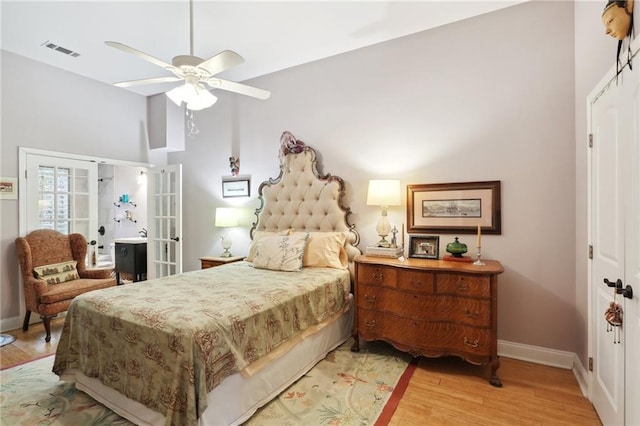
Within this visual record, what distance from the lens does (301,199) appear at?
3.74m

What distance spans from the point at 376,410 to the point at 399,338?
72cm

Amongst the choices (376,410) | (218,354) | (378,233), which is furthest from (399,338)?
(218,354)

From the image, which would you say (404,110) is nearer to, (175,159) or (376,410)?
(376,410)

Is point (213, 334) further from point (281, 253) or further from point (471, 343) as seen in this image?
point (471, 343)

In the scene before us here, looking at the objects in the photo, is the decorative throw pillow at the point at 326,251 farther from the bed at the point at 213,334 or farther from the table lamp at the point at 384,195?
the table lamp at the point at 384,195

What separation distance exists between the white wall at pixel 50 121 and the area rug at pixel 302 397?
68.0 inches

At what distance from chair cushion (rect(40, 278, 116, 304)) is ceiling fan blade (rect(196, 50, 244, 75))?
2934mm

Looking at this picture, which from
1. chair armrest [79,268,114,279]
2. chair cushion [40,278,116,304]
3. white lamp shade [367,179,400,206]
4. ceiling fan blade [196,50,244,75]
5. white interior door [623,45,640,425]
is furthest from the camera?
chair armrest [79,268,114,279]

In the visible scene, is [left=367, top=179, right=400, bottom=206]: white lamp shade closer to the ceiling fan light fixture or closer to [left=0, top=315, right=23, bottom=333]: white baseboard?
the ceiling fan light fixture

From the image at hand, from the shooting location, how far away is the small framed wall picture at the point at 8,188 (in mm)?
3568

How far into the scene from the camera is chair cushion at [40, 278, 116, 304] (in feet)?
10.8

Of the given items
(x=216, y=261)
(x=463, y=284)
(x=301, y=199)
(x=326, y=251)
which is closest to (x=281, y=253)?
(x=326, y=251)

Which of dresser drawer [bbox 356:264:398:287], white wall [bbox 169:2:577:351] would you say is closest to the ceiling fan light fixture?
white wall [bbox 169:2:577:351]

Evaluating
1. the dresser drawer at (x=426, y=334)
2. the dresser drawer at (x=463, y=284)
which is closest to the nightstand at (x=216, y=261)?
the dresser drawer at (x=426, y=334)
